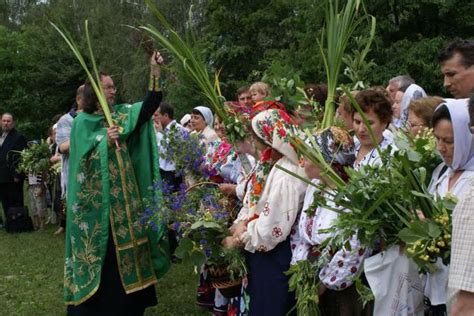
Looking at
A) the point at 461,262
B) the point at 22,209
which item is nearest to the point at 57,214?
the point at 22,209

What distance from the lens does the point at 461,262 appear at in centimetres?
224

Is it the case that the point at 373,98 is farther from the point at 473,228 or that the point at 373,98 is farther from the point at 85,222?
the point at 85,222

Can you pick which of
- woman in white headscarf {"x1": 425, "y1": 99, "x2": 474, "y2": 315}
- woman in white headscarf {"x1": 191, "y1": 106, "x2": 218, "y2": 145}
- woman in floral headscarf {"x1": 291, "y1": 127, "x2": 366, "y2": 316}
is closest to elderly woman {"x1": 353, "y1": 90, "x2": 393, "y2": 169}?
woman in floral headscarf {"x1": 291, "y1": 127, "x2": 366, "y2": 316}

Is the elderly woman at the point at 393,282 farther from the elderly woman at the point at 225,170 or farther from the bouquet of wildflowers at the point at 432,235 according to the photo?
the elderly woman at the point at 225,170

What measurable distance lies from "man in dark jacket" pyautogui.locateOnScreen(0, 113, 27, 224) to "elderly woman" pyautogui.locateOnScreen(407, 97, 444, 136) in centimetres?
941

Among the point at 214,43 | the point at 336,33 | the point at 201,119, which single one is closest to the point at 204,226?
the point at 336,33

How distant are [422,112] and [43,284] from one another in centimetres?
539

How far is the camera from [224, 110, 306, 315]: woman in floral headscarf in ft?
12.6

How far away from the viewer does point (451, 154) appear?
117 inches

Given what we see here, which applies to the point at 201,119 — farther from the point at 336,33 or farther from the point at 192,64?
the point at 336,33

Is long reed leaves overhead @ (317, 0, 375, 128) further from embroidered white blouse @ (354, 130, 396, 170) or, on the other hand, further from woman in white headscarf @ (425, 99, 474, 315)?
woman in white headscarf @ (425, 99, 474, 315)

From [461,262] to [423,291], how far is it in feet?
3.50

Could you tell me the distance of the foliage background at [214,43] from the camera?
46.9 feet

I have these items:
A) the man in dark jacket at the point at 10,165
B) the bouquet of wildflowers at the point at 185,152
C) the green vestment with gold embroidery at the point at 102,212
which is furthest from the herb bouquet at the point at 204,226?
the man in dark jacket at the point at 10,165
